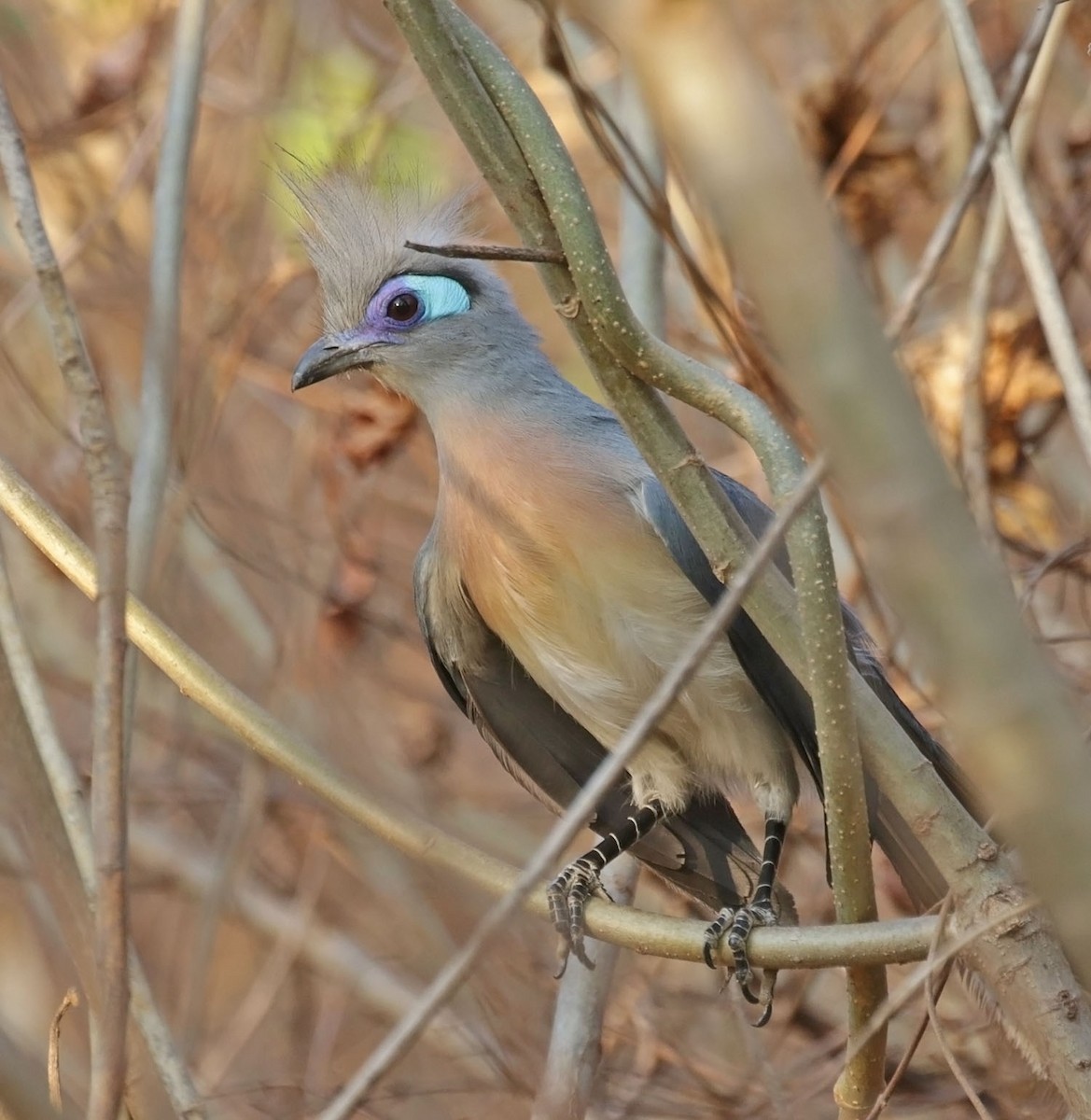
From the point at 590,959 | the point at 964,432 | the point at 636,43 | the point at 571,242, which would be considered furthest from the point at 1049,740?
the point at 964,432

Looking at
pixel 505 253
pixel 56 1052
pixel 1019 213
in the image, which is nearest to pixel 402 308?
pixel 1019 213

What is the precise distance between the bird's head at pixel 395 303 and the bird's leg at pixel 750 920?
1388mm

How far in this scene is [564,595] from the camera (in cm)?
353

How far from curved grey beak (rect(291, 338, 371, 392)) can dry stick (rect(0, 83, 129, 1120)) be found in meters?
2.08

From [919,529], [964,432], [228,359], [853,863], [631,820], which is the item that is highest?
[228,359]

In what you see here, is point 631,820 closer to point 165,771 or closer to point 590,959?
point 590,959

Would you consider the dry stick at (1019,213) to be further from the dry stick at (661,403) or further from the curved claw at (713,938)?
the curved claw at (713,938)

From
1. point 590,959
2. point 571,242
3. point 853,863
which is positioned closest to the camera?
point 571,242

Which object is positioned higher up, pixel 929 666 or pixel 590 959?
pixel 590 959

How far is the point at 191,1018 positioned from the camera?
4219mm

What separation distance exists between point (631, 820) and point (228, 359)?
2158mm

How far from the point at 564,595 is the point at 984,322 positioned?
52.8 inches

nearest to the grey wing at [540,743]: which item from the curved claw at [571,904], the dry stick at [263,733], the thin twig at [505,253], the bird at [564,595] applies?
the bird at [564,595]

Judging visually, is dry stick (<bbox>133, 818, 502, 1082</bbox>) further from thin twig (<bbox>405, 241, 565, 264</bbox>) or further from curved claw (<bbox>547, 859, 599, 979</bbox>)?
thin twig (<bbox>405, 241, 565, 264</bbox>)
